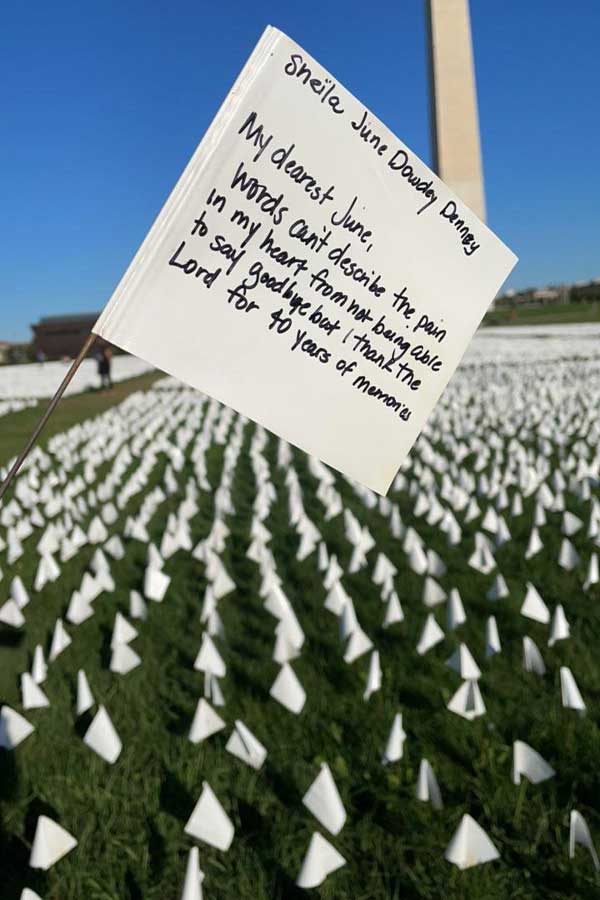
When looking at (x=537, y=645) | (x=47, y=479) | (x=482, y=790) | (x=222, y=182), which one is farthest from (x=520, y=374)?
(x=222, y=182)

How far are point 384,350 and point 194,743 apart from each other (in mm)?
1651

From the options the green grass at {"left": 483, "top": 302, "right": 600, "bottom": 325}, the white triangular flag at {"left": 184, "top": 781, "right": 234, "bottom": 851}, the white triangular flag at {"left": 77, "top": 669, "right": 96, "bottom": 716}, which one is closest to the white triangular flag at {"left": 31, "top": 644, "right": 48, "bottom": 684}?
the white triangular flag at {"left": 77, "top": 669, "right": 96, "bottom": 716}

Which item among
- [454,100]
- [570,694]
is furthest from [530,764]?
[454,100]

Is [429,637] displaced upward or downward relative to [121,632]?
upward

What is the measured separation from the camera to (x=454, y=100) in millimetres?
31250

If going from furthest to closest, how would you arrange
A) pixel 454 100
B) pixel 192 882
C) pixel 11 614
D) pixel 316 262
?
1. pixel 454 100
2. pixel 11 614
3. pixel 192 882
4. pixel 316 262

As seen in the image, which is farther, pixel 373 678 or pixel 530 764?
pixel 373 678

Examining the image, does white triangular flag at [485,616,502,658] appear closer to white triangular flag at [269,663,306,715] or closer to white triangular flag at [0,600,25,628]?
white triangular flag at [269,663,306,715]

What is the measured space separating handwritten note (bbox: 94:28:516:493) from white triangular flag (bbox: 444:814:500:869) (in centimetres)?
101

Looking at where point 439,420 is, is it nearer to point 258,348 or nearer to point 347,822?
point 347,822

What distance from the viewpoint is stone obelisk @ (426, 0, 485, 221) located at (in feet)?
99.2

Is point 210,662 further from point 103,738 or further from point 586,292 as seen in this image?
point 586,292

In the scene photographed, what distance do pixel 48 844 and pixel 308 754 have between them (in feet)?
2.85

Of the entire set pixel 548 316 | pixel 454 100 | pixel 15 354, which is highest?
pixel 454 100
